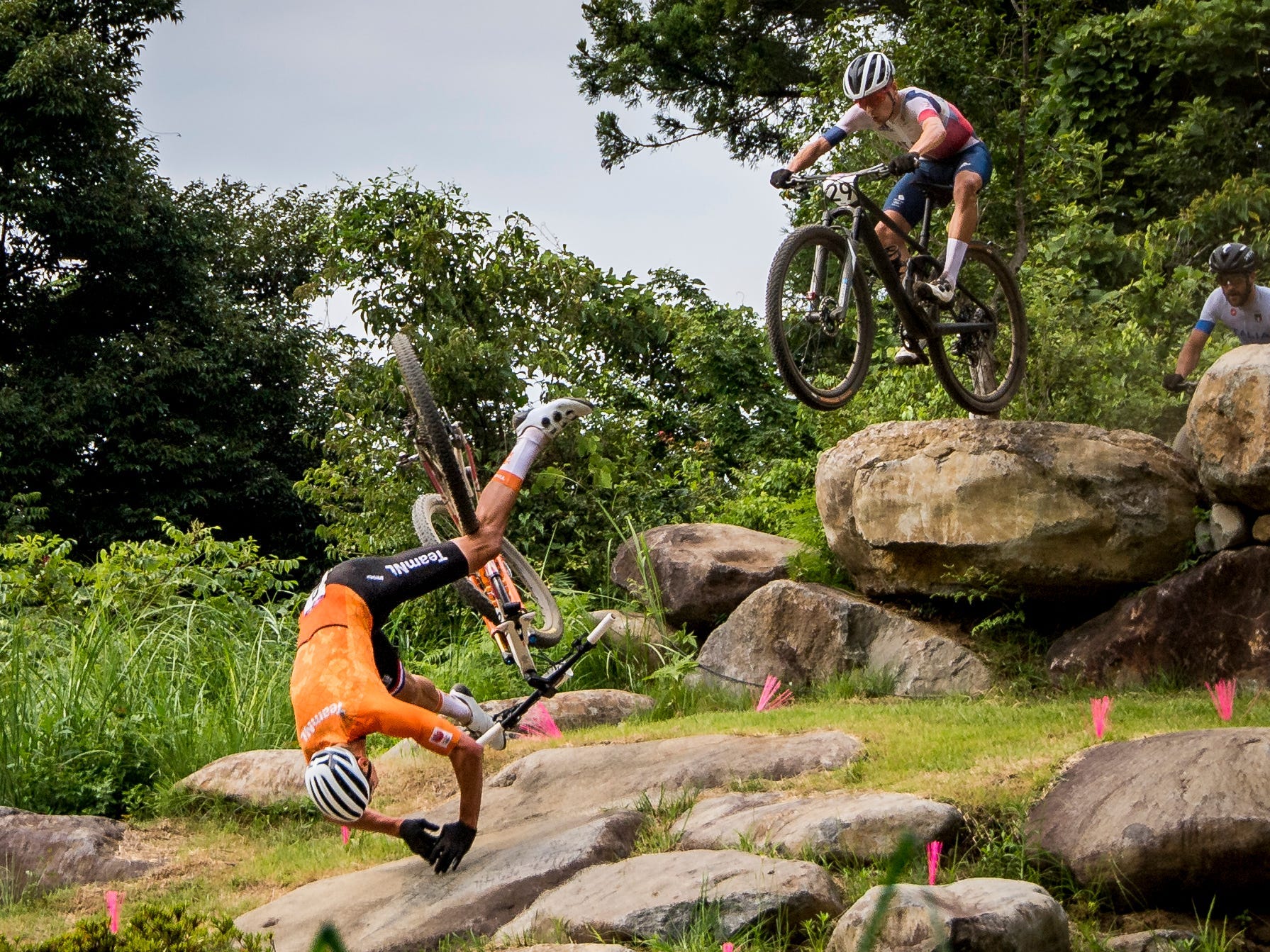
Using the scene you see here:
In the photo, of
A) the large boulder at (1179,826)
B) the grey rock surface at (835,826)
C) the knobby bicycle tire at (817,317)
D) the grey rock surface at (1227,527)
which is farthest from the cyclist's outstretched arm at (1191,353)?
the grey rock surface at (835,826)

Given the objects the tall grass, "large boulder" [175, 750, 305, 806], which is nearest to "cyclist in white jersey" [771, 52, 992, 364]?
"large boulder" [175, 750, 305, 806]

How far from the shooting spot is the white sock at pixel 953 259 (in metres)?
8.37

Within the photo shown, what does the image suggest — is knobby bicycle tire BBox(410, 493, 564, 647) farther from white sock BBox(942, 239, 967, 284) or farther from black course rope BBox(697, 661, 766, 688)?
white sock BBox(942, 239, 967, 284)

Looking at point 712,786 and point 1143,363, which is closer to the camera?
point 712,786

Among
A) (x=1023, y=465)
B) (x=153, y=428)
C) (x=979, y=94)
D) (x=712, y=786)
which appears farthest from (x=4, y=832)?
(x=153, y=428)

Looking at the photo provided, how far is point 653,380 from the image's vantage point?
17203mm

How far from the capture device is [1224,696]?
6.93 metres

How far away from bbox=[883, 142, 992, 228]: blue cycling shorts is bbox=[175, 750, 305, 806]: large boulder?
518 cm

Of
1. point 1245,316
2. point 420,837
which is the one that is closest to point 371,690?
point 420,837

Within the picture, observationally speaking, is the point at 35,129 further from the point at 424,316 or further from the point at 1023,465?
the point at 1023,465

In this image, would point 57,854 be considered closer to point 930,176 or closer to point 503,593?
point 503,593

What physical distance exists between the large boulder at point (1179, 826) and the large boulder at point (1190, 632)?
3.10 m

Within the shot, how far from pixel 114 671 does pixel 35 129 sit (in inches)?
495

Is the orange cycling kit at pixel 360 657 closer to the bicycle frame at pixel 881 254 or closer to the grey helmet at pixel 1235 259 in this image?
the bicycle frame at pixel 881 254
